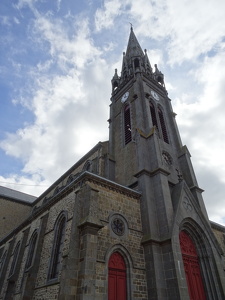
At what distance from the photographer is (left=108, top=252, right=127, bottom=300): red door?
33.7 feet

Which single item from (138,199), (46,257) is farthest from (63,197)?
(138,199)

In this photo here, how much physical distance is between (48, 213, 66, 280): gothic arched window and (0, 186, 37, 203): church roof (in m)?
19.1

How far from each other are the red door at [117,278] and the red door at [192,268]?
13.0ft

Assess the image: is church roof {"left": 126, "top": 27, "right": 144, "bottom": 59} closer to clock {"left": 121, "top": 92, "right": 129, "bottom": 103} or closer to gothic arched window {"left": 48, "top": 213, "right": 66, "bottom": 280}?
clock {"left": 121, "top": 92, "right": 129, "bottom": 103}

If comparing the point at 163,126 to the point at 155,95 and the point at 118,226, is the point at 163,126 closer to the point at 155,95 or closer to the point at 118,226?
the point at 155,95

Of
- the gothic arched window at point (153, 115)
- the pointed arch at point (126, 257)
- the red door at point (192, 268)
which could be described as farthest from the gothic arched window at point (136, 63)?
the pointed arch at point (126, 257)

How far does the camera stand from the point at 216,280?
12.9m

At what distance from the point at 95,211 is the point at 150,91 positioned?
1565 cm

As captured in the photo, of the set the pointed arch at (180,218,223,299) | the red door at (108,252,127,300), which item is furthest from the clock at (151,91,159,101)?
the red door at (108,252,127,300)

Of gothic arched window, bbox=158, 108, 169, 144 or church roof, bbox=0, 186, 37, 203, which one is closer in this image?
gothic arched window, bbox=158, 108, 169, 144

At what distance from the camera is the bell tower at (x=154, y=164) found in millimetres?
11664

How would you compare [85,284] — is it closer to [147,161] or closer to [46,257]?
[46,257]

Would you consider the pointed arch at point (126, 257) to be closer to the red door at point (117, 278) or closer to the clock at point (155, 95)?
the red door at point (117, 278)

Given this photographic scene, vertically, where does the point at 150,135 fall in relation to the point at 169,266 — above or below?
above
